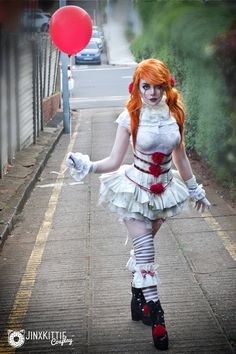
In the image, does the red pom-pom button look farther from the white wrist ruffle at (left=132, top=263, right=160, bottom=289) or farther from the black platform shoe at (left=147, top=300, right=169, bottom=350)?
the black platform shoe at (left=147, top=300, right=169, bottom=350)

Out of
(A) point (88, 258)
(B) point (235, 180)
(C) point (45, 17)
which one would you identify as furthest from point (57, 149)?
(C) point (45, 17)

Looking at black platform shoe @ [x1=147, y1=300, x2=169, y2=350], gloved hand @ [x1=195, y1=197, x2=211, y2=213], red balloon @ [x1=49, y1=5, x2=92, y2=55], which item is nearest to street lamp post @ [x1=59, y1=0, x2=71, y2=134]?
red balloon @ [x1=49, y1=5, x2=92, y2=55]

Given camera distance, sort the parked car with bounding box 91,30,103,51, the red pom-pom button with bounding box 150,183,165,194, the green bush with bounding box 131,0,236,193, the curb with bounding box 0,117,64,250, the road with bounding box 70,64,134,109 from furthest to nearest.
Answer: the road with bounding box 70,64,134,109 < the curb with bounding box 0,117,64,250 < the parked car with bounding box 91,30,103,51 < the green bush with bounding box 131,0,236,193 < the red pom-pom button with bounding box 150,183,165,194

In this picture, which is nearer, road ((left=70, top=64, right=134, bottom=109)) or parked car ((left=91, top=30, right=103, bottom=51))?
parked car ((left=91, top=30, right=103, bottom=51))

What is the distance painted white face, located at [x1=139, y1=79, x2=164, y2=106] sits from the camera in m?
3.50

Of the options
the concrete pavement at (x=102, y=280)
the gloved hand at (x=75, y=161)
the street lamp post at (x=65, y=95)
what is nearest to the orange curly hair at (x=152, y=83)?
the gloved hand at (x=75, y=161)

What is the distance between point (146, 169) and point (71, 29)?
2.65 m

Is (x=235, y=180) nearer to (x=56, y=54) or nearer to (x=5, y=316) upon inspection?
(x=5, y=316)

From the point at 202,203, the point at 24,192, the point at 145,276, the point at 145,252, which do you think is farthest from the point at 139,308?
the point at 24,192

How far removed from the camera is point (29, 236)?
6016mm

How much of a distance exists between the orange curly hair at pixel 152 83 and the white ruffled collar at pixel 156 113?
1.2 inches

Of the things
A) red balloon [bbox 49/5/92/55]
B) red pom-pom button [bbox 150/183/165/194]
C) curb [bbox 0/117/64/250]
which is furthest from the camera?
curb [bbox 0/117/64/250]

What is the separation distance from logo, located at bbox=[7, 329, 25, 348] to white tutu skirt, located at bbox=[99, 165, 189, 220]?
38.8 inches

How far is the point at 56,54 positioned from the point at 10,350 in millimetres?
12467
